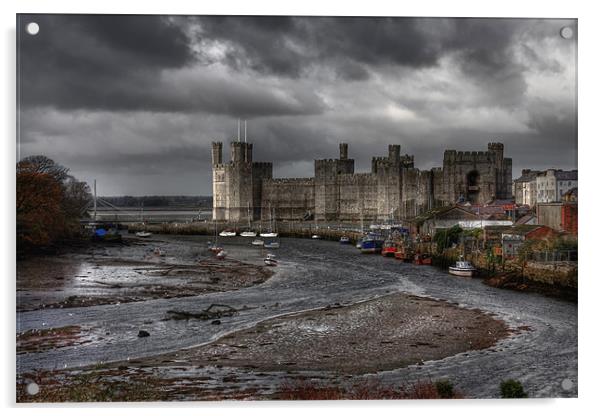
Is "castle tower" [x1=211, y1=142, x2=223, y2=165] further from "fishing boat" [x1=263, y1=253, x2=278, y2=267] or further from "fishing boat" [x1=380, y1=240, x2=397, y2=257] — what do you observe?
"fishing boat" [x1=380, y1=240, x2=397, y2=257]

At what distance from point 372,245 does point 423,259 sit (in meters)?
4.36

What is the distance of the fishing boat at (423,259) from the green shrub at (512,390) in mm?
7876

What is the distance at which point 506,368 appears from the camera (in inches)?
259

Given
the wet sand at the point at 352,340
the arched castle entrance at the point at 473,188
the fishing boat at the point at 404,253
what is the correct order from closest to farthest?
1. the wet sand at the point at 352,340
2. the fishing boat at the point at 404,253
3. the arched castle entrance at the point at 473,188

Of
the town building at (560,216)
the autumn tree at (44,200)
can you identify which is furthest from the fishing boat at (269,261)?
the town building at (560,216)

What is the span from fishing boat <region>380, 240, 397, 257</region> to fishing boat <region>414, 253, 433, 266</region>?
2345 mm

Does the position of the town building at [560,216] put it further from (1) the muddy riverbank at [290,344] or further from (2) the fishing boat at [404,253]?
(2) the fishing boat at [404,253]

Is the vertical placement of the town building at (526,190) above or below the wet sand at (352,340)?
Answer: above

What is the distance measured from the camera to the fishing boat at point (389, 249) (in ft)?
55.8

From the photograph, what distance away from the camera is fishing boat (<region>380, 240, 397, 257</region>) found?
1702 cm

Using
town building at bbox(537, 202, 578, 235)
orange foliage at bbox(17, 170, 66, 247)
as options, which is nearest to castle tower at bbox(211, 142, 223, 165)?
orange foliage at bbox(17, 170, 66, 247)

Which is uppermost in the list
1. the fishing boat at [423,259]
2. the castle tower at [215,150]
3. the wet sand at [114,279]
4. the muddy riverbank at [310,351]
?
the castle tower at [215,150]

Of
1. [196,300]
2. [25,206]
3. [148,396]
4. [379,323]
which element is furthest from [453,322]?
[25,206]

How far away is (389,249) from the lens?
56.6 feet
